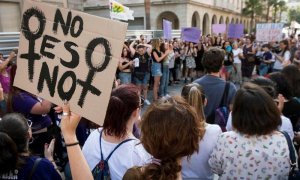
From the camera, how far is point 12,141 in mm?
1689

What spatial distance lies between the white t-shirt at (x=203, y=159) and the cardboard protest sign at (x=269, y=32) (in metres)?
9.89

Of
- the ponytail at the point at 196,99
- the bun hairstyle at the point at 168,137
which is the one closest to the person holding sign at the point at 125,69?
the ponytail at the point at 196,99

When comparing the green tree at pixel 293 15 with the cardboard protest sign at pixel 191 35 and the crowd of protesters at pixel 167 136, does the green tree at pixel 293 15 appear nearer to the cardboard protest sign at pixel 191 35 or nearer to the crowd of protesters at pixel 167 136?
the cardboard protest sign at pixel 191 35

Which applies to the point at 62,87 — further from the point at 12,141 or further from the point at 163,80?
the point at 163,80

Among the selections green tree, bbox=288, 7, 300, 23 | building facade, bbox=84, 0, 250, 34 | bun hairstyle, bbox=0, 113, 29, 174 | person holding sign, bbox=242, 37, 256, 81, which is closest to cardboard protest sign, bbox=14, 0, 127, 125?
bun hairstyle, bbox=0, 113, 29, 174

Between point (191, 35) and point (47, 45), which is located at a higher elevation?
point (47, 45)

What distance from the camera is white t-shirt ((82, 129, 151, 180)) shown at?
1.83 meters

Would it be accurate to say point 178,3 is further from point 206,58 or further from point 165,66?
point 206,58

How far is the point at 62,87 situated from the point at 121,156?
0.55 m

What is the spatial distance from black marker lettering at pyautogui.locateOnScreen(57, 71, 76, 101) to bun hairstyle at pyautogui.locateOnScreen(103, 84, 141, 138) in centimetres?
27

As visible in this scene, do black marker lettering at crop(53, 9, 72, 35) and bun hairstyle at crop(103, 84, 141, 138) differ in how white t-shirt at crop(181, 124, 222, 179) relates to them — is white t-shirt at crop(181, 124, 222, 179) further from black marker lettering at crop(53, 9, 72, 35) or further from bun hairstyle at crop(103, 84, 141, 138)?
black marker lettering at crop(53, 9, 72, 35)

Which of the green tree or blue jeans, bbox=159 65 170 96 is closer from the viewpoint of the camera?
blue jeans, bbox=159 65 170 96

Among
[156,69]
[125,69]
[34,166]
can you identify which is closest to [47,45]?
[34,166]

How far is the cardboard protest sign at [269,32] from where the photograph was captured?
1089 cm
